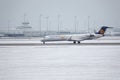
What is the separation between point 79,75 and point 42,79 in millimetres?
2767

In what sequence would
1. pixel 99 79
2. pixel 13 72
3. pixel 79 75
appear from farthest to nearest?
1. pixel 13 72
2. pixel 79 75
3. pixel 99 79

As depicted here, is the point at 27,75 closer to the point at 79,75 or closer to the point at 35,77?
the point at 35,77

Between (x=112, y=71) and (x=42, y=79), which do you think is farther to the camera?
(x=112, y=71)

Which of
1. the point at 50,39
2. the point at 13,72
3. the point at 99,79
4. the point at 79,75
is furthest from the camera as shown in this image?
the point at 50,39

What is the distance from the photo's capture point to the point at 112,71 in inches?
882

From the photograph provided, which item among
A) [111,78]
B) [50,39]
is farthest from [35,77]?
[50,39]

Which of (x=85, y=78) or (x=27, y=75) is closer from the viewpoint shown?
(x=85, y=78)

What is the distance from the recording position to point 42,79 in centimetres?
1912

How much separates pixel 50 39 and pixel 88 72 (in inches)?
2328

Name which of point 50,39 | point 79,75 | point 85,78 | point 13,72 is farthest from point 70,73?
point 50,39

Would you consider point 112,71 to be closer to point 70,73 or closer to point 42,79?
point 70,73

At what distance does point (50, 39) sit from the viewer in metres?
81.0

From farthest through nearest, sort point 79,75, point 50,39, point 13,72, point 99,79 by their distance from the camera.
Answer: point 50,39 → point 13,72 → point 79,75 → point 99,79

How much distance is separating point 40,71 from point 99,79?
5.25 m
